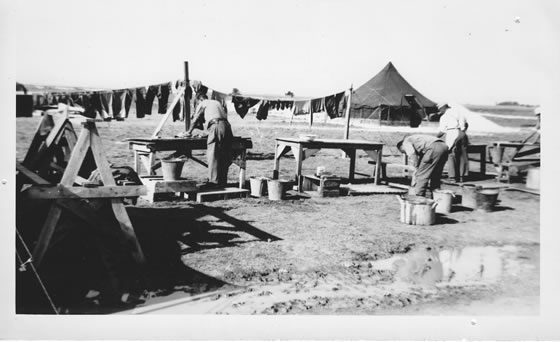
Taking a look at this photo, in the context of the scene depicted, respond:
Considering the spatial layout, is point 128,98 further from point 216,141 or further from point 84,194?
point 84,194

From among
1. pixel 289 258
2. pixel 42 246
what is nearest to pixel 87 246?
pixel 42 246

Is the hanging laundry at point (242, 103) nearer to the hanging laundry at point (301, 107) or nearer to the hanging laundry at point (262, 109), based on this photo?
the hanging laundry at point (262, 109)

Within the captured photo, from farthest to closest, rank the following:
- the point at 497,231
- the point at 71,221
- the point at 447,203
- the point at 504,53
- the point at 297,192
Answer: the point at 297,192 < the point at 447,203 < the point at 497,231 < the point at 504,53 < the point at 71,221

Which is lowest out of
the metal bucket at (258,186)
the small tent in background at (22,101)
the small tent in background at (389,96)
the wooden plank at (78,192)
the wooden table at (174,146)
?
the metal bucket at (258,186)

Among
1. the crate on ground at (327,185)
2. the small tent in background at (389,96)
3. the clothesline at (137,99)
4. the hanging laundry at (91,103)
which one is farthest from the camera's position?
the small tent in background at (389,96)

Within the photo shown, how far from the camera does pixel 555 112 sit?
5.08 metres

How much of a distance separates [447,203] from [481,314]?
11.1 feet

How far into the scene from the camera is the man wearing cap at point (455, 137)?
10.4 m

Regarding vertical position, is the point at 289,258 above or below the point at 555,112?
below

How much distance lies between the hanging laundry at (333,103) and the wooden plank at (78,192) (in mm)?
7950

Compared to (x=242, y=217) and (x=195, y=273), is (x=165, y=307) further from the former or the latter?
(x=242, y=217)

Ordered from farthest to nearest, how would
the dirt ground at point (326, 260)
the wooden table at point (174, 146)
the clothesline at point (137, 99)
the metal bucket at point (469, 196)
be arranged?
the clothesline at point (137, 99) < the metal bucket at point (469, 196) < the wooden table at point (174, 146) < the dirt ground at point (326, 260)

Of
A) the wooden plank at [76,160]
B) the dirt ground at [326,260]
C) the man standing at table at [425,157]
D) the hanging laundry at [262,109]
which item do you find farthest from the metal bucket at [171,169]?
the hanging laundry at [262,109]

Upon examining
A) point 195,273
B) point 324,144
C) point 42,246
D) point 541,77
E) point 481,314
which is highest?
point 541,77
